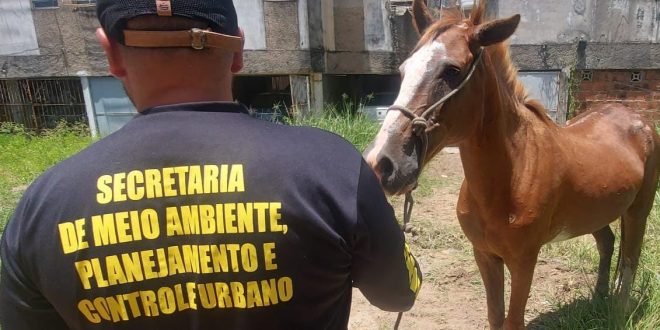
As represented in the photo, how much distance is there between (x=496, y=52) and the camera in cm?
230

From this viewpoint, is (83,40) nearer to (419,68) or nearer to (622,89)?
(419,68)

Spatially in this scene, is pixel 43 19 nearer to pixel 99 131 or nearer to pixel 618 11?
pixel 99 131

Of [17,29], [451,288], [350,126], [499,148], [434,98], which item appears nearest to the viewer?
[434,98]

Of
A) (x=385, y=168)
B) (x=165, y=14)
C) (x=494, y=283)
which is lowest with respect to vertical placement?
(x=494, y=283)

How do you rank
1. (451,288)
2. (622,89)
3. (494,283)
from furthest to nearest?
(622,89) → (451,288) → (494,283)

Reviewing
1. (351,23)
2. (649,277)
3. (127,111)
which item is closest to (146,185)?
(649,277)

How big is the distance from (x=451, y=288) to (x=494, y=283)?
1191mm

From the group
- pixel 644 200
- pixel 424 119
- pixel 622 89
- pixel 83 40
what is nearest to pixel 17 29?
pixel 83 40

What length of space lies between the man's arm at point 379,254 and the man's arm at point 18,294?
63 centimetres

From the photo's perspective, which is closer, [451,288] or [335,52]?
[451,288]

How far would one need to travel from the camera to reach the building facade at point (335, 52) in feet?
27.3

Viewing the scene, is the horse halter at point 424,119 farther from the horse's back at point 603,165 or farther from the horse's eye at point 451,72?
the horse's back at point 603,165

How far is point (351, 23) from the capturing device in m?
9.50

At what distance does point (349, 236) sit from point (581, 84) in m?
9.38
